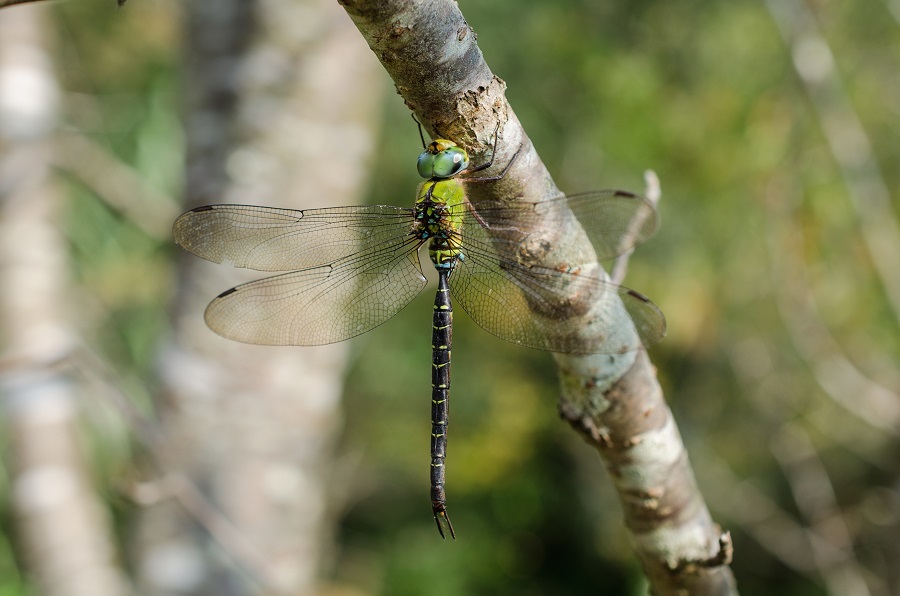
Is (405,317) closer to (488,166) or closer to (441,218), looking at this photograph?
(441,218)

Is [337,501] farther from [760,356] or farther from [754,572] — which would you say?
[760,356]

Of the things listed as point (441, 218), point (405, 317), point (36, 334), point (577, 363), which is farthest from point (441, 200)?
point (405, 317)

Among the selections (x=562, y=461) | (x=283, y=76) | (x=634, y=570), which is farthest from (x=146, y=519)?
(x=562, y=461)

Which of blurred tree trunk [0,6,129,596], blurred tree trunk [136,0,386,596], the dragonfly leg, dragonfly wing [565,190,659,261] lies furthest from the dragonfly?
blurred tree trunk [0,6,129,596]

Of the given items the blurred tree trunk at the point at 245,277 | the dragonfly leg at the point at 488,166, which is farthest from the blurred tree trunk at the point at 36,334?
the dragonfly leg at the point at 488,166

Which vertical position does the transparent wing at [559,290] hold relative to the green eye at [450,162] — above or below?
below

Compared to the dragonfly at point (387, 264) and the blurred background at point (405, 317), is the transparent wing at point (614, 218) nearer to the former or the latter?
the dragonfly at point (387, 264)
